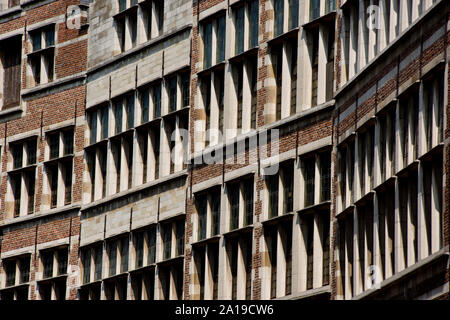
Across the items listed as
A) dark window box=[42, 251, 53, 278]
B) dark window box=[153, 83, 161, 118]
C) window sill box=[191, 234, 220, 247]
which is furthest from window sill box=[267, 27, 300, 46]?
dark window box=[42, 251, 53, 278]

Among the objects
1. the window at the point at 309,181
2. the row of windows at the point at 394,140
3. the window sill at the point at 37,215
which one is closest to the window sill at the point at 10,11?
the window sill at the point at 37,215

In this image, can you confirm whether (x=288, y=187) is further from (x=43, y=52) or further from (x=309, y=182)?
(x=43, y=52)

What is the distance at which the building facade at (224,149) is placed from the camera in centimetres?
3141

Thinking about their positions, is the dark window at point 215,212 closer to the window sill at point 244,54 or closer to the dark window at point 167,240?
the dark window at point 167,240

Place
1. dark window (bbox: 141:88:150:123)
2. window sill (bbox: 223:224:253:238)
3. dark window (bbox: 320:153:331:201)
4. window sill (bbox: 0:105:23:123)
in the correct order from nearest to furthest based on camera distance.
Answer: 1. dark window (bbox: 320:153:331:201)
2. window sill (bbox: 223:224:253:238)
3. dark window (bbox: 141:88:150:123)
4. window sill (bbox: 0:105:23:123)

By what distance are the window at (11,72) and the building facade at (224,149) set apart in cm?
5

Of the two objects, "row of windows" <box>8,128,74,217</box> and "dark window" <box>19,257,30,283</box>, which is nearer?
"row of windows" <box>8,128,74,217</box>

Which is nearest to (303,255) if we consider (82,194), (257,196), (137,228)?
(257,196)

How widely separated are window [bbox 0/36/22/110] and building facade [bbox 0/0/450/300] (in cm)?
5

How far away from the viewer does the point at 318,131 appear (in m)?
35.9

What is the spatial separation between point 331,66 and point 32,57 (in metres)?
13.6

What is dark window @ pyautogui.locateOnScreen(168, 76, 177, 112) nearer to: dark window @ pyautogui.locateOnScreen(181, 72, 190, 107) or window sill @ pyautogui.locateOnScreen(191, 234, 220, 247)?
dark window @ pyautogui.locateOnScreen(181, 72, 190, 107)

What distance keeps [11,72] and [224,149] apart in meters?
11.1

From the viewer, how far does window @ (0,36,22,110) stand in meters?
47.9
